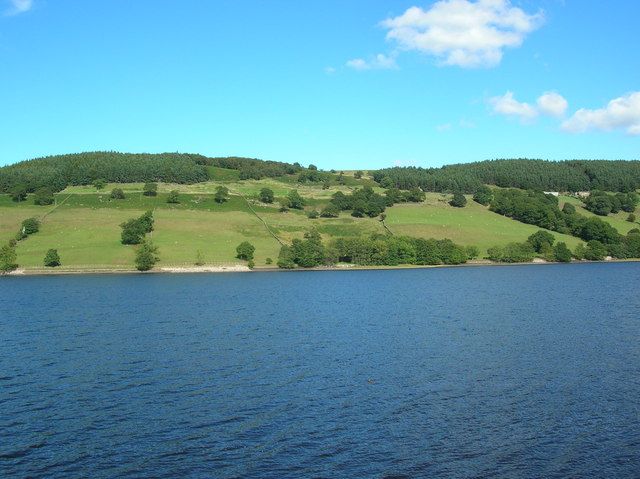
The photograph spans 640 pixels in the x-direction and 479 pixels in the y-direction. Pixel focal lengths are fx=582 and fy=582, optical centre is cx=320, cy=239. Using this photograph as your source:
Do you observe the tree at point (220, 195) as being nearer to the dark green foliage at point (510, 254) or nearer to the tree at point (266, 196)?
the tree at point (266, 196)

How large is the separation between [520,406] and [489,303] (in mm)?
45641

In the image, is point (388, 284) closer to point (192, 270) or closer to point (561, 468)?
point (192, 270)

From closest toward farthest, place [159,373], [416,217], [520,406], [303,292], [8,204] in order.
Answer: [520,406] < [159,373] < [303,292] < [8,204] < [416,217]

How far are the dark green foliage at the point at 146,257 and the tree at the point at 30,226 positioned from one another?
31.5 meters

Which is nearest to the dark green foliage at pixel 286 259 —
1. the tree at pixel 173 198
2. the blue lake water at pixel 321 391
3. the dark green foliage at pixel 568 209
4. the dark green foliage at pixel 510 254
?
the tree at pixel 173 198

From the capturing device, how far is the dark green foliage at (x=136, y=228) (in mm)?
143750

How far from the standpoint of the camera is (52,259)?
427ft

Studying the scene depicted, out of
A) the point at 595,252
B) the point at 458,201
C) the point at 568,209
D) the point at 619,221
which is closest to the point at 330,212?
the point at 458,201

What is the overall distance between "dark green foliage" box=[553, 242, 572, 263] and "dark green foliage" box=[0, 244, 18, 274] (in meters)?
136

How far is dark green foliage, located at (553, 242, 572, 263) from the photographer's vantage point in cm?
15900

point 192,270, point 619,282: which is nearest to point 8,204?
point 192,270

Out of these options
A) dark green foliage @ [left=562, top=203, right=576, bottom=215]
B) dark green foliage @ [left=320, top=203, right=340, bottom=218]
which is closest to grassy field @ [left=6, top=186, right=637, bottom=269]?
dark green foliage @ [left=320, top=203, right=340, bottom=218]

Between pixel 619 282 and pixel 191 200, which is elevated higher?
pixel 191 200

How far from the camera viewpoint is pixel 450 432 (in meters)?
28.7
